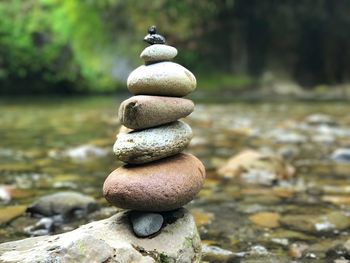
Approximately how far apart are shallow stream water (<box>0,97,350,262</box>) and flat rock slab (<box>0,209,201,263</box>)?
1.31 feet

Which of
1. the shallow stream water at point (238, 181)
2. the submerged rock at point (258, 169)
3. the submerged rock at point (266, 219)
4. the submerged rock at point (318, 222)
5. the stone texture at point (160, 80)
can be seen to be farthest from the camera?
the submerged rock at point (258, 169)

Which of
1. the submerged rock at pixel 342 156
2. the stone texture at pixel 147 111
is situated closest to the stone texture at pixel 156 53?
the stone texture at pixel 147 111

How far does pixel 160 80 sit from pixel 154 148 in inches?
17.4

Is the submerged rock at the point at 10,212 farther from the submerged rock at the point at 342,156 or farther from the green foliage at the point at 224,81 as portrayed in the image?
the green foliage at the point at 224,81

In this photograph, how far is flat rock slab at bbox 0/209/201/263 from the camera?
236 centimetres

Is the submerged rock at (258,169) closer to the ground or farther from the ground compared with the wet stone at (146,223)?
farther from the ground

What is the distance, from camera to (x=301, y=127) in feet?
32.2

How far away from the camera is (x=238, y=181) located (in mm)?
5285

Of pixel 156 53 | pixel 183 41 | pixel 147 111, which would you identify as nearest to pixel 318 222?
pixel 147 111

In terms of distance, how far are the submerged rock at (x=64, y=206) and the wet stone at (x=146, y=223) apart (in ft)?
4.21

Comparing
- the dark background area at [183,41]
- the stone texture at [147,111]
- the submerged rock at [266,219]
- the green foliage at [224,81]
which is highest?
the dark background area at [183,41]

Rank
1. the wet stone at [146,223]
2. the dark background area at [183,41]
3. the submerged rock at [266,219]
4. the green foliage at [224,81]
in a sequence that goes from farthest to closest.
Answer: the green foliage at [224,81], the dark background area at [183,41], the submerged rock at [266,219], the wet stone at [146,223]

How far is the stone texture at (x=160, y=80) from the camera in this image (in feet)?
9.75

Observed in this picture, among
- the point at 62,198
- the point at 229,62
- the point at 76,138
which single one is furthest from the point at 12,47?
the point at 62,198
